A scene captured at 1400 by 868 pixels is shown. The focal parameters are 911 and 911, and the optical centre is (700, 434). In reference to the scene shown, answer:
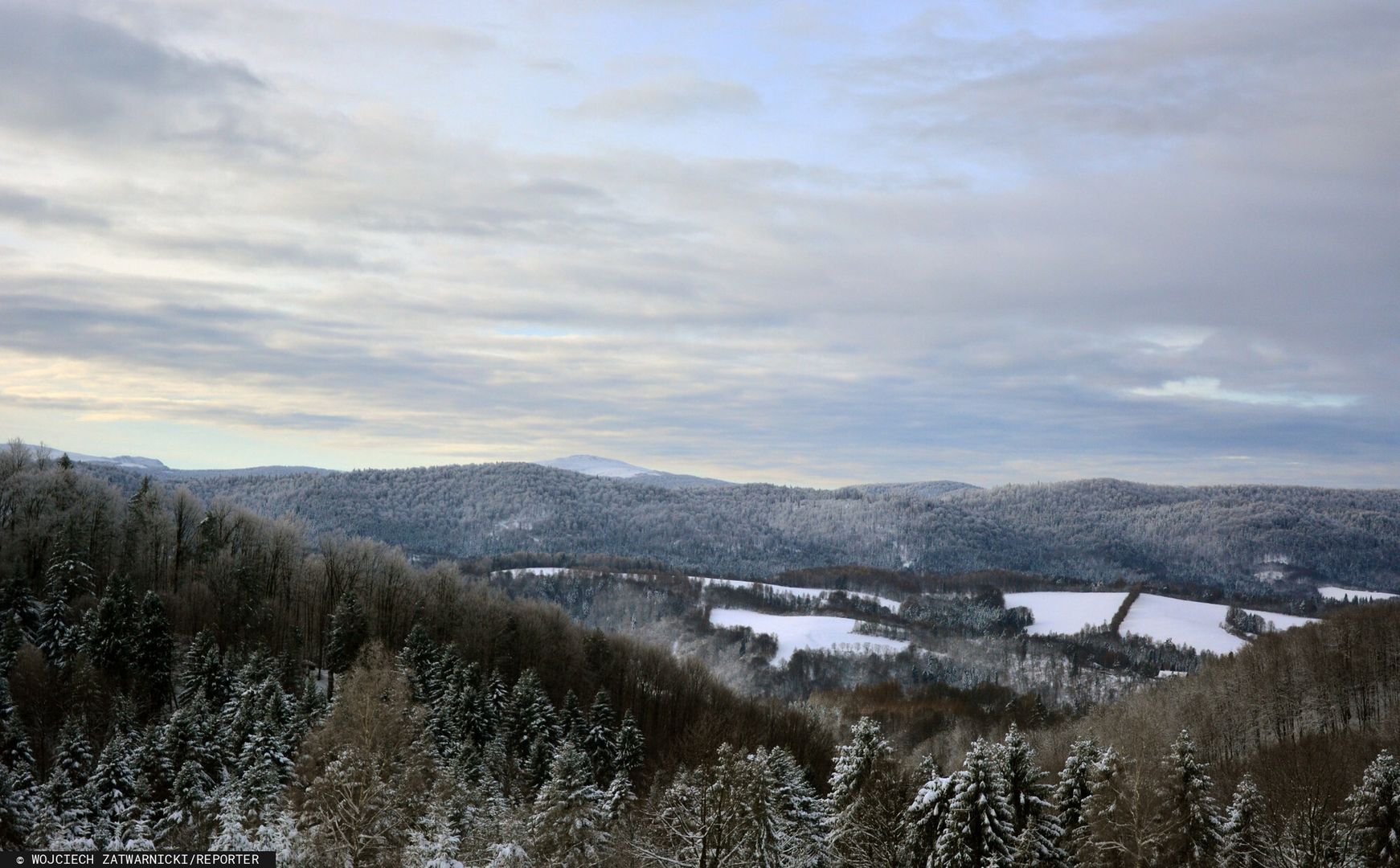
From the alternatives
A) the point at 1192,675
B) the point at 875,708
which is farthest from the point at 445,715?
the point at 1192,675

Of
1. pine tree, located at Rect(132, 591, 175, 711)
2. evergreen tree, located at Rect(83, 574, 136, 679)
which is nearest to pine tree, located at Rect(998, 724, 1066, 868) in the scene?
pine tree, located at Rect(132, 591, 175, 711)

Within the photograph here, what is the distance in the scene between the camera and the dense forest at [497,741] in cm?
2977

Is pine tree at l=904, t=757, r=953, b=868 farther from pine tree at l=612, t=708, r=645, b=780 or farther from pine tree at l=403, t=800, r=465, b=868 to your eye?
pine tree at l=612, t=708, r=645, b=780

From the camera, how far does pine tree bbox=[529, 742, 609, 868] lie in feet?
104

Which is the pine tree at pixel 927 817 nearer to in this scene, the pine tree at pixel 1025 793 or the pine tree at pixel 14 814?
the pine tree at pixel 1025 793

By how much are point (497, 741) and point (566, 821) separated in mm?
24627

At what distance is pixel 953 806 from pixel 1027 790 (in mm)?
4031

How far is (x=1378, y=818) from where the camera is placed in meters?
34.3

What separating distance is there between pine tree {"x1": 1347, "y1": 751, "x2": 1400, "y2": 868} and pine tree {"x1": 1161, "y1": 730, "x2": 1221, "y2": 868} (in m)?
5.23

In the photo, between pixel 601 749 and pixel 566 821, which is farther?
pixel 601 749

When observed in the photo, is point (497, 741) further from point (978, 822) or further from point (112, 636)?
point (978, 822)

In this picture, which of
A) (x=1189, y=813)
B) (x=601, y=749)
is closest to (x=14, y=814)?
(x=601, y=749)

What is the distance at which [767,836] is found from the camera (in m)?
29.2

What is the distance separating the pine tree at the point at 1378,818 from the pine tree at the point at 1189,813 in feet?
17.2
